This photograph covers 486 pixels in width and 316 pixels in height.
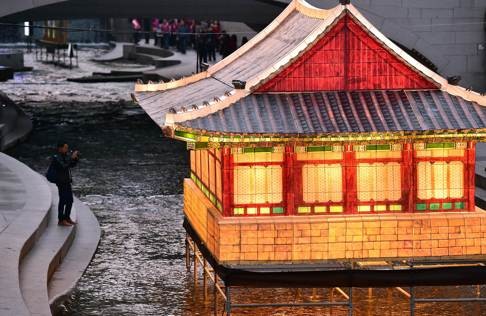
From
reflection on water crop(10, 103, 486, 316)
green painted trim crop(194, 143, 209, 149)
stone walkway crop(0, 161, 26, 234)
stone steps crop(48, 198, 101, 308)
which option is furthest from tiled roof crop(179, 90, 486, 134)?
stone walkway crop(0, 161, 26, 234)

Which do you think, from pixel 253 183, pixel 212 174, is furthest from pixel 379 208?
pixel 212 174

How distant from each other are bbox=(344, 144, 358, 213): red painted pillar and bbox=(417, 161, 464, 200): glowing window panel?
38.1 inches

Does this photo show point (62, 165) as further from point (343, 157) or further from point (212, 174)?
point (343, 157)

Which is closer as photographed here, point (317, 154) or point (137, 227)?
point (317, 154)

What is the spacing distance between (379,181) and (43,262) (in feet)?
21.1

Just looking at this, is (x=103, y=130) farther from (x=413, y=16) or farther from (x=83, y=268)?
(x=83, y=268)

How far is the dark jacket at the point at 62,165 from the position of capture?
24891 mm

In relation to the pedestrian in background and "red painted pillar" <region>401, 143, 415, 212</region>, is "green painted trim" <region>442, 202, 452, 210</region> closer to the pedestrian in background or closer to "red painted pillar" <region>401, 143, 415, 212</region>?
"red painted pillar" <region>401, 143, 415, 212</region>

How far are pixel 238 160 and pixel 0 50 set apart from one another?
6726 centimetres

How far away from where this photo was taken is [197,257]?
893 inches

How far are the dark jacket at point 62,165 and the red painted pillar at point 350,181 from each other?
6764mm

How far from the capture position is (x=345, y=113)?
19516 mm

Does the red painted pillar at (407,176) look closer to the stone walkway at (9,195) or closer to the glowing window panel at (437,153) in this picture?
the glowing window panel at (437,153)

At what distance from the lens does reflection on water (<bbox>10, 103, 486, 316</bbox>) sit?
2138cm
